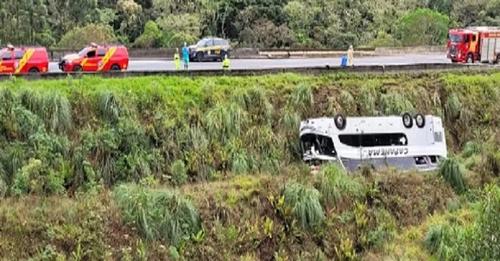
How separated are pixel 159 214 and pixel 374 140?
28.7ft

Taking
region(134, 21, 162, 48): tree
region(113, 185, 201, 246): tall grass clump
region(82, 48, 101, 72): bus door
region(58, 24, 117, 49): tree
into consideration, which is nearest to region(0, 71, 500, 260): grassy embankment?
region(113, 185, 201, 246): tall grass clump

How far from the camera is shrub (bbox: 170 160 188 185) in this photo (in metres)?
20.9

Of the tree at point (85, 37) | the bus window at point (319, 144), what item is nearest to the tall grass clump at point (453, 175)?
the bus window at point (319, 144)

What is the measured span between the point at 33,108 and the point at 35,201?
3456mm

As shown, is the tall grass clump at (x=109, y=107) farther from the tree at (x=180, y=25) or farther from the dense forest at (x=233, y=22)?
the tree at (x=180, y=25)

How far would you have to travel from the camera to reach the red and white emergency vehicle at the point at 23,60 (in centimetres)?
2881

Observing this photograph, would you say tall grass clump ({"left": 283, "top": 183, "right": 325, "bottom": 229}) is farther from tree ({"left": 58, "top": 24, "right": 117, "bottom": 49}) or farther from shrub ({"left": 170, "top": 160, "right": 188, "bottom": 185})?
tree ({"left": 58, "top": 24, "right": 117, "bottom": 49})

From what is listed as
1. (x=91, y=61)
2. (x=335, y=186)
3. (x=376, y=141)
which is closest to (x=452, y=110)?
(x=376, y=141)

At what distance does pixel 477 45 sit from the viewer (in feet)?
131

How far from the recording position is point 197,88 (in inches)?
930

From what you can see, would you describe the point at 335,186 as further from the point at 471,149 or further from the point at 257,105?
the point at 471,149

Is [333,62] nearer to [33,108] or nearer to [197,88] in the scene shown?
[197,88]

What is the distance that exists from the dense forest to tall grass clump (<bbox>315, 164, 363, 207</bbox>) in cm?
2870

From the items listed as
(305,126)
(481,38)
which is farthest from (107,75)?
(481,38)
